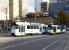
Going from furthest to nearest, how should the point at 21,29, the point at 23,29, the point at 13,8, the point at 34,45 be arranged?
1. the point at 13,8
2. the point at 23,29
3. the point at 21,29
4. the point at 34,45

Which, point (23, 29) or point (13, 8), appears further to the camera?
point (13, 8)

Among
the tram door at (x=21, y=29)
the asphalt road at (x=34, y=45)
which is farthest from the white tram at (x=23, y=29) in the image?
the asphalt road at (x=34, y=45)

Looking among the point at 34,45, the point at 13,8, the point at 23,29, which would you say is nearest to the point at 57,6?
the point at 13,8

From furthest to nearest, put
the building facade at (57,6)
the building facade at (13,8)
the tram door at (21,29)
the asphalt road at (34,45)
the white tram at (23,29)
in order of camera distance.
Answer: the building facade at (57,6)
the building facade at (13,8)
the tram door at (21,29)
the white tram at (23,29)
the asphalt road at (34,45)

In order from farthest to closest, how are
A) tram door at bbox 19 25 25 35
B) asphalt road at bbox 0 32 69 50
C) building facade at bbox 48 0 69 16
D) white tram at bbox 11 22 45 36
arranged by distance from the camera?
building facade at bbox 48 0 69 16 → tram door at bbox 19 25 25 35 → white tram at bbox 11 22 45 36 → asphalt road at bbox 0 32 69 50

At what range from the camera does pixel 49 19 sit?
120312 millimetres

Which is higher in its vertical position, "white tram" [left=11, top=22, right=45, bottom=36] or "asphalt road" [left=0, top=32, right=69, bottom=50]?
"asphalt road" [left=0, top=32, right=69, bottom=50]

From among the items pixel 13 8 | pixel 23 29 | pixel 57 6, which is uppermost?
pixel 13 8

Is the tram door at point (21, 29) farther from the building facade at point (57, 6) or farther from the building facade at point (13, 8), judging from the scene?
the building facade at point (57, 6)

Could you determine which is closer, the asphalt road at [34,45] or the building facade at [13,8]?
the asphalt road at [34,45]

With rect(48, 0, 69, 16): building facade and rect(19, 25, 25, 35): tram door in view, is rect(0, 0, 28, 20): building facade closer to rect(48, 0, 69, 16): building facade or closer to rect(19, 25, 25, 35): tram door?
rect(48, 0, 69, 16): building facade

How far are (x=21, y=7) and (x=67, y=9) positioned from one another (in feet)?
65.1

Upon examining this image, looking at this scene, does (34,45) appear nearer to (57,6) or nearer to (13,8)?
(13,8)

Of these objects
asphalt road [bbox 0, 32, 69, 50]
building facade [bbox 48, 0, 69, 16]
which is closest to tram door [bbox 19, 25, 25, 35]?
asphalt road [bbox 0, 32, 69, 50]
